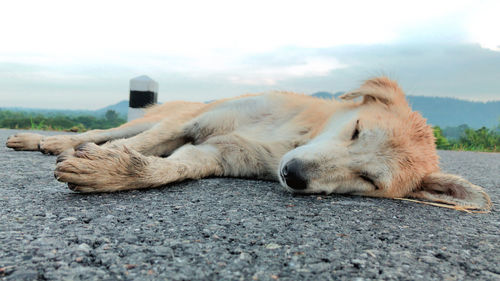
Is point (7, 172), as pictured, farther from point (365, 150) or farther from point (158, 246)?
point (365, 150)

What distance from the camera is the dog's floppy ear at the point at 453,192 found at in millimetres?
2453

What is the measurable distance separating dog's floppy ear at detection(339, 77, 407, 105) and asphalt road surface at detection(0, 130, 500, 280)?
1.01m

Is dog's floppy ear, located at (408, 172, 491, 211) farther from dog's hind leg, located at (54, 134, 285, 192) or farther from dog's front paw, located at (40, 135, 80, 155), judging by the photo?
dog's front paw, located at (40, 135, 80, 155)

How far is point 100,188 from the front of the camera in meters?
2.03

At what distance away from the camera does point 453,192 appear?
2.58 metres

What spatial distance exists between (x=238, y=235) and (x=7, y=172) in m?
2.04

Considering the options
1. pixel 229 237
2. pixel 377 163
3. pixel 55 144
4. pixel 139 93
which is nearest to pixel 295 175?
pixel 377 163

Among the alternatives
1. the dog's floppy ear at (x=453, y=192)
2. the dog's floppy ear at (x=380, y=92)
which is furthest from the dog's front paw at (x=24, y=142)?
the dog's floppy ear at (x=453, y=192)

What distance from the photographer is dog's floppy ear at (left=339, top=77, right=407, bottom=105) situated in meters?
3.00

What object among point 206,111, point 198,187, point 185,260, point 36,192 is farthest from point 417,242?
point 206,111

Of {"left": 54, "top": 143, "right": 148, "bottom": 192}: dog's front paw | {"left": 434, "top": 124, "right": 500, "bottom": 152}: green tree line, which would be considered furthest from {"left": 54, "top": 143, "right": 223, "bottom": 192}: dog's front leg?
{"left": 434, "top": 124, "right": 500, "bottom": 152}: green tree line

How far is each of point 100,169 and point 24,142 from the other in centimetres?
259

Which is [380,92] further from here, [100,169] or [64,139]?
[64,139]

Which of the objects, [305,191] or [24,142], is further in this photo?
[24,142]
